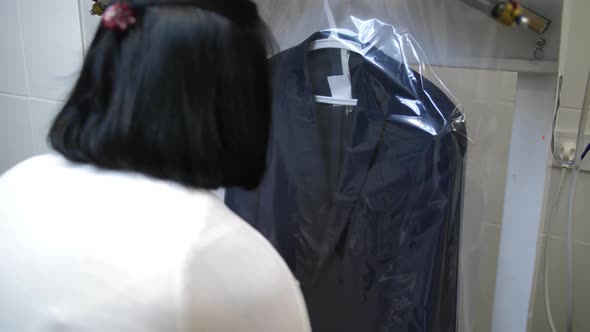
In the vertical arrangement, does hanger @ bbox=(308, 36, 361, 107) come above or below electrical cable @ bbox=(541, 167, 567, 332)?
above

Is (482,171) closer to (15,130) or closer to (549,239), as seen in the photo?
(549,239)

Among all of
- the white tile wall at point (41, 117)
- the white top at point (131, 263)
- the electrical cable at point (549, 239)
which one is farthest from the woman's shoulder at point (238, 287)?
the white tile wall at point (41, 117)

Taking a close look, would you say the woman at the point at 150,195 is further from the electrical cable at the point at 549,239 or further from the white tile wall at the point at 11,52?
the white tile wall at the point at 11,52

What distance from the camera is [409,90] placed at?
744 mm

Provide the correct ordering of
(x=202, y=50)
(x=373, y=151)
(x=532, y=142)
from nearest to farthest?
(x=202, y=50) < (x=532, y=142) < (x=373, y=151)

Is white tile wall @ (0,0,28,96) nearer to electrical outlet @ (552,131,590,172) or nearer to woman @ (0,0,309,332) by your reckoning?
woman @ (0,0,309,332)

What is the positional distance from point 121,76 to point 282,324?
1.12ft

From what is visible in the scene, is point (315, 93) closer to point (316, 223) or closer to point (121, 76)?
point (316, 223)

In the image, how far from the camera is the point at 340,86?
0.82m

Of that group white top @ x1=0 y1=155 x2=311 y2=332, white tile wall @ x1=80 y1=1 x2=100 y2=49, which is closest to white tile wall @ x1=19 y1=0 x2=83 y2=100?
white tile wall @ x1=80 y1=1 x2=100 y2=49

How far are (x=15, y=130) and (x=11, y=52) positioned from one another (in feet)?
0.82

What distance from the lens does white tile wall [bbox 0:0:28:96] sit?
143 centimetres

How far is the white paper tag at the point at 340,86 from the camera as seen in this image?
812 mm

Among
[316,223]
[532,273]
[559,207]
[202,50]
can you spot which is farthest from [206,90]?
[559,207]
